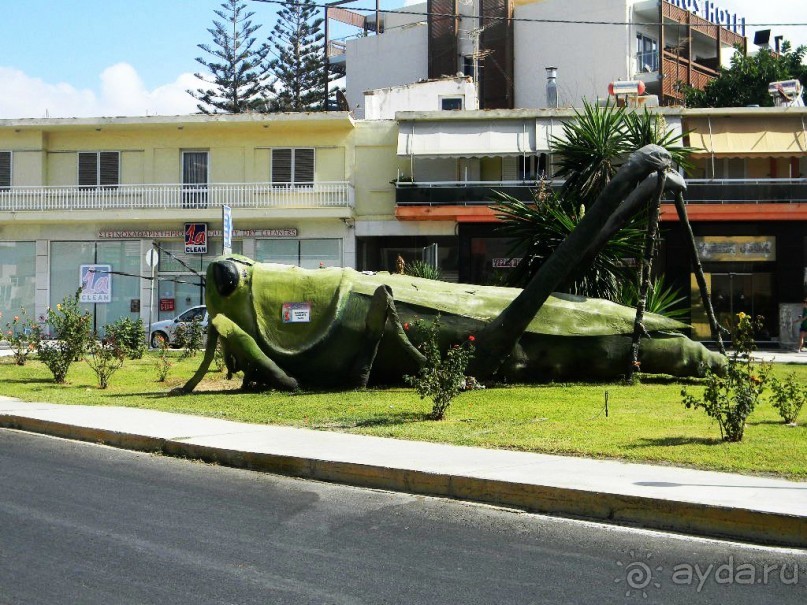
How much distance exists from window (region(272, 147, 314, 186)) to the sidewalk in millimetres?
25142

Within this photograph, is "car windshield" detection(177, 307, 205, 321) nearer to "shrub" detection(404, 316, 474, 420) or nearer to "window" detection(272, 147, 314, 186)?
"window" detection(272, 147, 314, 186)

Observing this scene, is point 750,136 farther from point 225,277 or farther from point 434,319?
point 225,277

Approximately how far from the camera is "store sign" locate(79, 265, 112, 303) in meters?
36.2

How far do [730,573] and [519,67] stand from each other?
43175 millimetres

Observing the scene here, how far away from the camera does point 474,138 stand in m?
33.4

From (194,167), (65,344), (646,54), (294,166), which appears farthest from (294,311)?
(646,54)

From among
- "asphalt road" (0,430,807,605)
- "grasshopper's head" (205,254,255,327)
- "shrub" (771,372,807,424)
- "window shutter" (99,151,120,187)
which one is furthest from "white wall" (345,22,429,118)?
"asphalt road" (0,430,807,605)

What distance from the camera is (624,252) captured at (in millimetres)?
16766

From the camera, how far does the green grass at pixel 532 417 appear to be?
8809 millimetres

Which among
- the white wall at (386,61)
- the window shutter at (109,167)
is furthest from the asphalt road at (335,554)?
the white wall at (386,61)

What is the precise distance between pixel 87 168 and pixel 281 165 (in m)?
7.82

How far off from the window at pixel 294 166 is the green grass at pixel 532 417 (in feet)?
65.8

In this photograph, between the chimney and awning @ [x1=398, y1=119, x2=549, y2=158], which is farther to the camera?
the chimney

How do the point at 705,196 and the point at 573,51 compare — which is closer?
the point at 705,196
